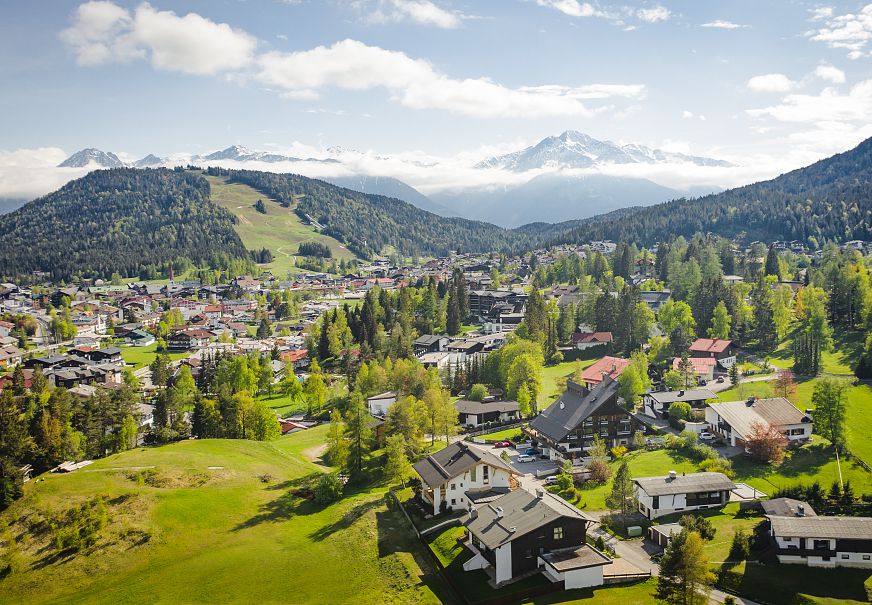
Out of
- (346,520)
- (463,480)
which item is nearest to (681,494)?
(463,480)

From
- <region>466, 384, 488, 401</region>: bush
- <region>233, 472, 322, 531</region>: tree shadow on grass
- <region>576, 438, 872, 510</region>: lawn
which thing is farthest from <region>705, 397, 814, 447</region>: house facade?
<region>233, 472, 322, 531</region>: tree shadow on grass

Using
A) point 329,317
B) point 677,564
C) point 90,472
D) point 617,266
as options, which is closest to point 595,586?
point 677,564

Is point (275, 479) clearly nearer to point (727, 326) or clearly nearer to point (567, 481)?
point (567, 481)

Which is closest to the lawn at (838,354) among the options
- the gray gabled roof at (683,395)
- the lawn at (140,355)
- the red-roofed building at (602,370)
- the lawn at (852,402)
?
the lawn at (852,402)

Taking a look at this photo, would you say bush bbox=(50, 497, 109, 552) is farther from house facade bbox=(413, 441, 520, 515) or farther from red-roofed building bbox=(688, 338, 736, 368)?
red-roofed building bbox=(688, 338, 736, 368)

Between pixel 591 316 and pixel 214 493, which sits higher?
pixel 591 316

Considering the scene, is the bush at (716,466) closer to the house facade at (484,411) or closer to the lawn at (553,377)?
the house facade at (484,411)

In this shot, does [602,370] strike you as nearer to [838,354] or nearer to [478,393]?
[478,393]
